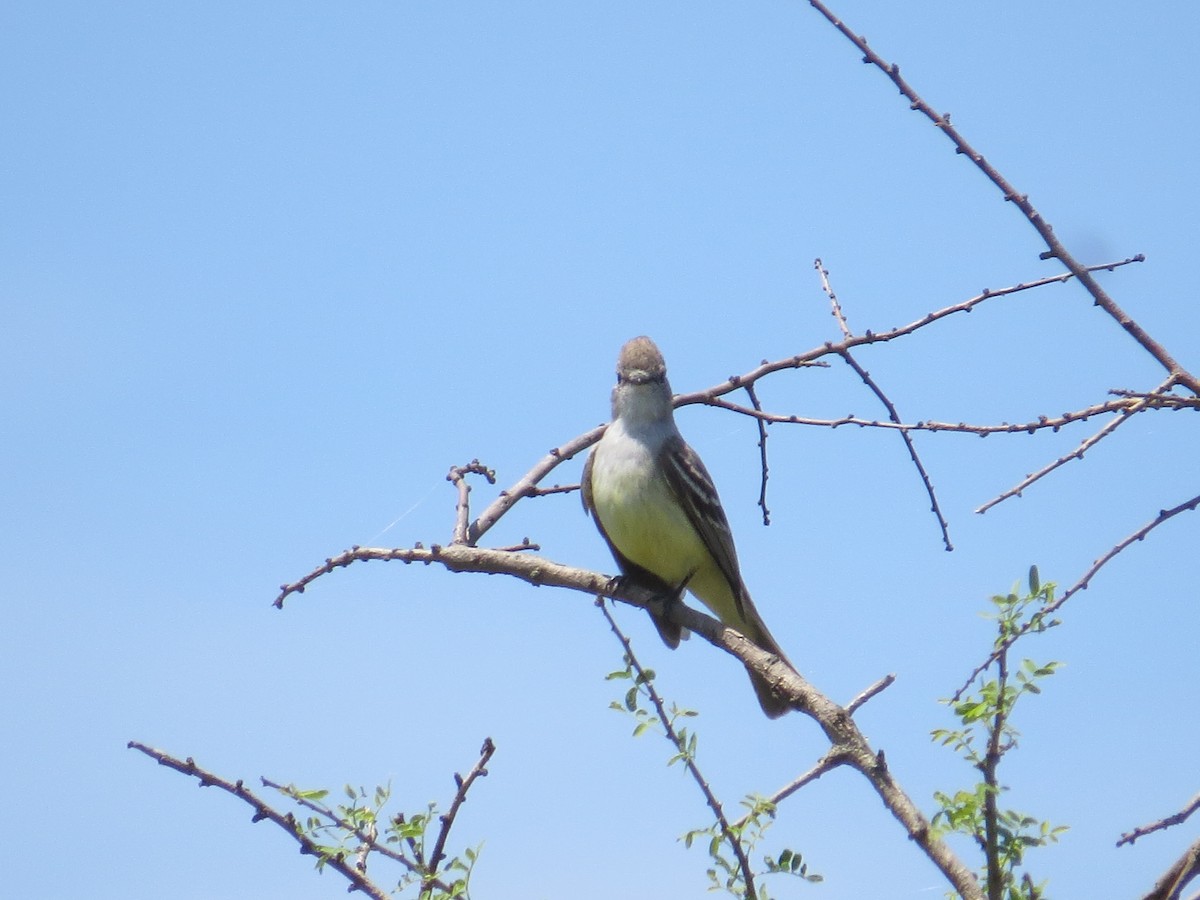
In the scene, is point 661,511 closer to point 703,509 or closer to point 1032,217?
point 703,509

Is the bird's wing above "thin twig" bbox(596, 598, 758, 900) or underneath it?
above

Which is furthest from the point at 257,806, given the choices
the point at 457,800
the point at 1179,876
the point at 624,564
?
the point at 624,564

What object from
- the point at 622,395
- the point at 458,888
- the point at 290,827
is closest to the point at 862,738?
the point at 458,888

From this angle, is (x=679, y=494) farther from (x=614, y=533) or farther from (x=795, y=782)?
(x=795, y=782)

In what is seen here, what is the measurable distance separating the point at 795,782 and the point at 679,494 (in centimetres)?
428

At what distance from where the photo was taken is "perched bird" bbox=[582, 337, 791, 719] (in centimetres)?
819

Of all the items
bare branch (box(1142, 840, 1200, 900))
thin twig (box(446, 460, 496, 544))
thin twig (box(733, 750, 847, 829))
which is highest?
thin twig (box(446, 460, 496, 544))

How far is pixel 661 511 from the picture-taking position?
8.21 meters

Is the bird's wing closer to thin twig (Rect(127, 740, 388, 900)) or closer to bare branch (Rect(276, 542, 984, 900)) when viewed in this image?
bare branch (Rect(276, 542, 984, 900))

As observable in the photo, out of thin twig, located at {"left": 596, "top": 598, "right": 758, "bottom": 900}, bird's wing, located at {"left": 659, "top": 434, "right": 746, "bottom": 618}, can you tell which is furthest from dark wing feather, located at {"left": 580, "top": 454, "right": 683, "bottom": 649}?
thin twig, located at {"left": 596, "top": 598, "right": 758, "bottom": 900}

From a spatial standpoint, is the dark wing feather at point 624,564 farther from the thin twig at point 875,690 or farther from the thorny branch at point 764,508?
the thin twig at point 875,690

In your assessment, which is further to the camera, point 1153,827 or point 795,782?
point 795,782

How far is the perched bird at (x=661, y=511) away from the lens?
322 inches

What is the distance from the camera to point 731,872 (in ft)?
12.8
